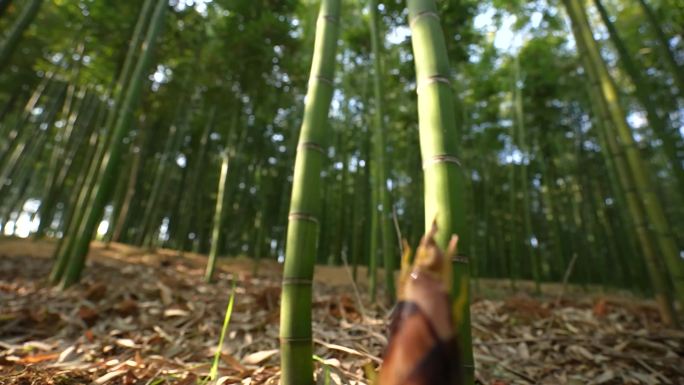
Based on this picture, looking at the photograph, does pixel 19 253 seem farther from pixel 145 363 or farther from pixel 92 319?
pixel 145 363

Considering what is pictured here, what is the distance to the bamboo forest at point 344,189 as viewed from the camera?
106 centimetres

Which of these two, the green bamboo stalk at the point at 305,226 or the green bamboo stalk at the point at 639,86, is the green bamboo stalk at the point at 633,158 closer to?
the green bamboo stalk at the point at 639,86

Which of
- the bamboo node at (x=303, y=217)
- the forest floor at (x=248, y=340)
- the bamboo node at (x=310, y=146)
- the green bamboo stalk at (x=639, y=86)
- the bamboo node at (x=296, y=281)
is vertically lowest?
the forest floor at (x=248, y=340)

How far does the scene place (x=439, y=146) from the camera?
929 mm

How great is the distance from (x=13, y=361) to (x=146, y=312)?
999 mm

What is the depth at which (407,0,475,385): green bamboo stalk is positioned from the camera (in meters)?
0.87

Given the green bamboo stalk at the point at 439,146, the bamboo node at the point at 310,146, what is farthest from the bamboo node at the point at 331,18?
the bamboo node at the point at 310,146

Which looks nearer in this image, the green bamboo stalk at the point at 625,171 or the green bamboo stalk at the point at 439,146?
the green bamboo stalk at the point at 439,146

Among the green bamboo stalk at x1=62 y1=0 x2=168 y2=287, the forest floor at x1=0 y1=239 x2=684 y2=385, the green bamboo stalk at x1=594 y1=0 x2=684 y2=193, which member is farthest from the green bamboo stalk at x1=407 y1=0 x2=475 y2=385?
the green bamboo stalk at x1=62 y1=0 x2=168 y2=287

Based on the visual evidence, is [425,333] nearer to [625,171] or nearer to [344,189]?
[625,171]

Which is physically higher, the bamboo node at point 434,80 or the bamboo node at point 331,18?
the bamboo node at point 331,18

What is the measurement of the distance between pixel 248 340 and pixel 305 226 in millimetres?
1017

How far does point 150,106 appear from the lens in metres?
6.11

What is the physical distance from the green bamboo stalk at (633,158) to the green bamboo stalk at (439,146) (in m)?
1.84
